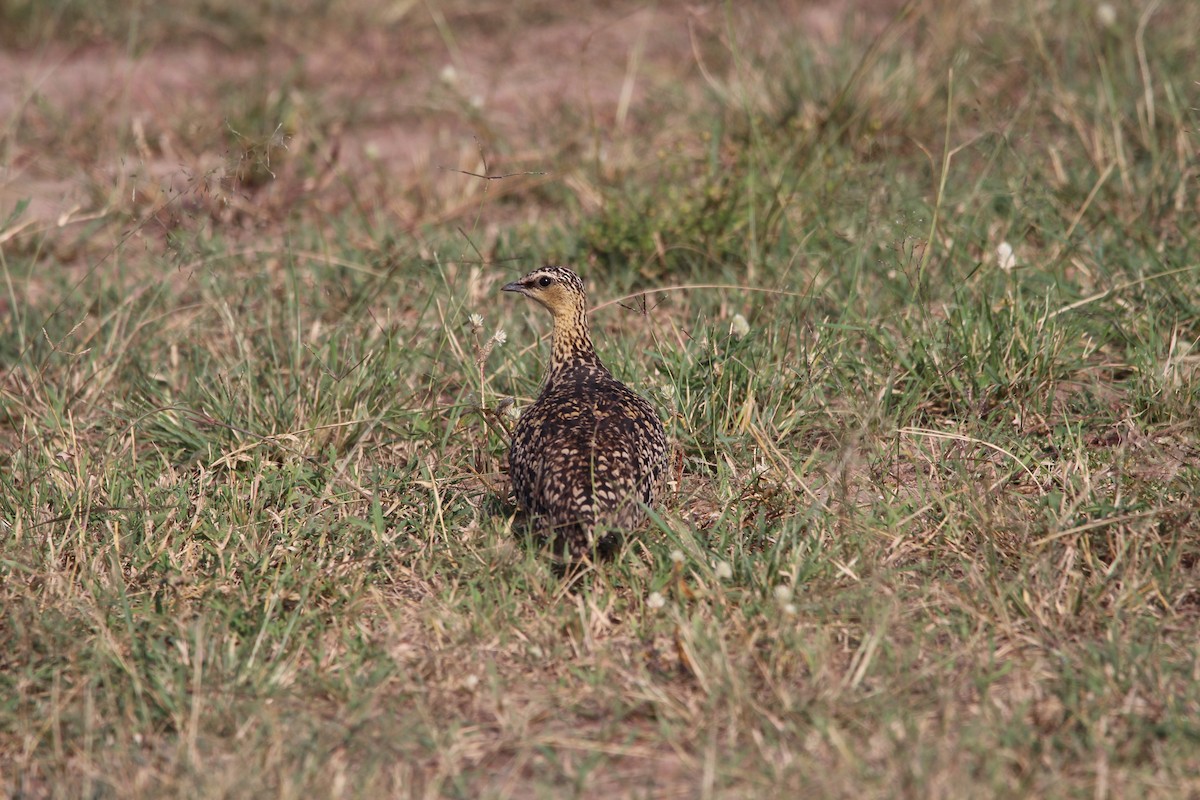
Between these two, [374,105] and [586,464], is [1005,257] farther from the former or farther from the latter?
[374,105]

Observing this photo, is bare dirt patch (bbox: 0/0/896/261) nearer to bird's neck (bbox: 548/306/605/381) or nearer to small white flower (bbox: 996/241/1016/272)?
small white flower (bbox: 996/241/1016/272)

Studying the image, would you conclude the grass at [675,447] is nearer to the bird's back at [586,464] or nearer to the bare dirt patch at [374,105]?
the bare dirt patch at [374,105]

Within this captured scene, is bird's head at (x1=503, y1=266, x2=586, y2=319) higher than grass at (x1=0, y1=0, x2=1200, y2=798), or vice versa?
bird's head at (x1=503, y1=266, x2=586, y2=319)

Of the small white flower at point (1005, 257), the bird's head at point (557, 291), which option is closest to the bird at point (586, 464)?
the bird's head at point (557, 291)

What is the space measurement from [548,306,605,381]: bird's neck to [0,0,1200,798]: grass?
1.06 ft

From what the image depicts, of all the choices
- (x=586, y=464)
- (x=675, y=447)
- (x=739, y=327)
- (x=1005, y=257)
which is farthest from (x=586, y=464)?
(x=1005, y=257)

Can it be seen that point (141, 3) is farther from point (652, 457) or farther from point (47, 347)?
point (652, 457)

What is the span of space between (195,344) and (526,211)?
225cm

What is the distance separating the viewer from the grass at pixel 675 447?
403cm

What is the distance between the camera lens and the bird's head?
18.5 feet

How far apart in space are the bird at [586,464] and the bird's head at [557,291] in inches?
14.0

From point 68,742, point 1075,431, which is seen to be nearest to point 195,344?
point 68,742

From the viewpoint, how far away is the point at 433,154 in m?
8.66

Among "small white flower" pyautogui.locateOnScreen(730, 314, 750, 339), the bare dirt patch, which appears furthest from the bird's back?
the bare dirt patch
